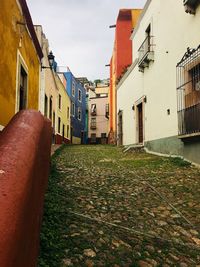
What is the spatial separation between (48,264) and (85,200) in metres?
2.29

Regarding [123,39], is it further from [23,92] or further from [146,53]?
[23,92]

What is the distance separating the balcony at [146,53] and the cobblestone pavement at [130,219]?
7414mm

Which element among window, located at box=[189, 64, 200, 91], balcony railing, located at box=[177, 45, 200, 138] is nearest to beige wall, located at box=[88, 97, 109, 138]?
balcony railing, located at box=[177, 45, 200, 138]

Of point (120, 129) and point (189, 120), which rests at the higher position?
point (120, 129)

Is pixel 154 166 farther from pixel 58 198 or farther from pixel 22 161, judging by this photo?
pixel 22 161

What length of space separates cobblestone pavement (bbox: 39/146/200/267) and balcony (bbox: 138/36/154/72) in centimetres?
741

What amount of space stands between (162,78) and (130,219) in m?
8.60

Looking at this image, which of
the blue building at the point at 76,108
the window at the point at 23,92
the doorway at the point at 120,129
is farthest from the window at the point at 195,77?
the blue building at the point at 76,108

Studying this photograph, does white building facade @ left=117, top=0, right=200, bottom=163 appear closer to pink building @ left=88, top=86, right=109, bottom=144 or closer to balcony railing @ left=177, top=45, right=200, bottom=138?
balcony railing @ left=177, top=45, right=200, bottom=138

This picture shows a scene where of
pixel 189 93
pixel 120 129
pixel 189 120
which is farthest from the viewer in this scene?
pixel 120 129

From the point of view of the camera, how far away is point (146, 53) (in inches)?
535

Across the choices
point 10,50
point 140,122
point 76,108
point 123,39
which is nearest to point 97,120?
point 76,108

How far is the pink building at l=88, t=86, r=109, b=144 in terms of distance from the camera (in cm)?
5200

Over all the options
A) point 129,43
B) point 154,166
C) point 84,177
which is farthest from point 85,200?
point 129,43
